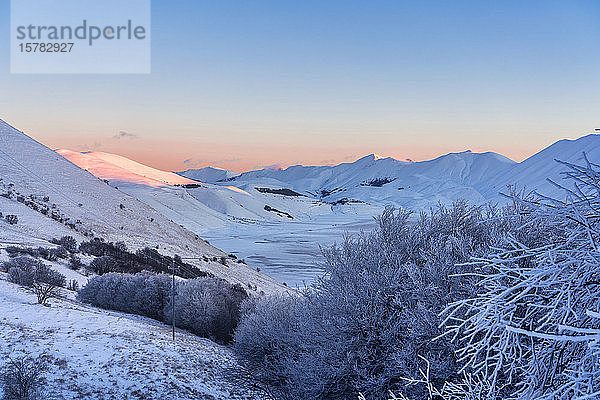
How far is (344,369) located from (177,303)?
48.4 ft

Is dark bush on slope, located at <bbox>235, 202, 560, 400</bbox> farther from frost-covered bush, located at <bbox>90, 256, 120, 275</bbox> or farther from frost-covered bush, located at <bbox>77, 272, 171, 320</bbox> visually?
frost-covered bush, located at <bbox>90, 256, 120, 275</bbox>

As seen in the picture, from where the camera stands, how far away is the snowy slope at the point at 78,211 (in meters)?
33.4

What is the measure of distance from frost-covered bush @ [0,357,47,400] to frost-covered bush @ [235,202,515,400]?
6270mm

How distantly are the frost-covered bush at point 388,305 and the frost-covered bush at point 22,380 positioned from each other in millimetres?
6270

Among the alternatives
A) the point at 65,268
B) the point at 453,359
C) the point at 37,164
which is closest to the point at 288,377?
the point at 453,359

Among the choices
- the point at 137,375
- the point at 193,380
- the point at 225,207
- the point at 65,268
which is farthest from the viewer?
the point at 225,207

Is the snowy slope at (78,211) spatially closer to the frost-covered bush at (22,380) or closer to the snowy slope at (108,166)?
the frost-covered bush at (22,380)

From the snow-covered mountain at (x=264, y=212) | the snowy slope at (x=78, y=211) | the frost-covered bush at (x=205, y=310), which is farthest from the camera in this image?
the snow-covered mountain at (x=264, y=212)

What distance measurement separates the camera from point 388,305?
9430mm

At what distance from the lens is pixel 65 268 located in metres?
25.3

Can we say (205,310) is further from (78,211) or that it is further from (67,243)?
(78,211)

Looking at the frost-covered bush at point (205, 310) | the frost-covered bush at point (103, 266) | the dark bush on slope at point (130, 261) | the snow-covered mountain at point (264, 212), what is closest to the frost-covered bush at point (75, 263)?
the frost-covered bush at point (103, 266)

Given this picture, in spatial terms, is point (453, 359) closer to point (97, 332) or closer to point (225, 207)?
point (97, 332)

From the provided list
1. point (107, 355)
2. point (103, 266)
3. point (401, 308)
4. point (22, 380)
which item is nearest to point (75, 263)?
point (103, 266)
